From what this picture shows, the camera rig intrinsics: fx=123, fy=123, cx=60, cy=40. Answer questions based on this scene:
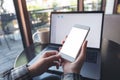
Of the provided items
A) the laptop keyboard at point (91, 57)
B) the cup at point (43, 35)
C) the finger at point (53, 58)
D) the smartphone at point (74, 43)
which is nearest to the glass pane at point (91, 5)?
the cup at point (43, 35)

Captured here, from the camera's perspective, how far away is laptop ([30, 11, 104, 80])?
0.75 metres

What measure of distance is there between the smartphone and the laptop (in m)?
0.12

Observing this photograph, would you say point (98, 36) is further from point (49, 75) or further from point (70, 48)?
point (49, 75)

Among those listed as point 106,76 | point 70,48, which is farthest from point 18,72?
point 106,76

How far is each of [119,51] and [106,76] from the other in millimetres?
369

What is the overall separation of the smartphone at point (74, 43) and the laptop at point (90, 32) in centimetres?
12

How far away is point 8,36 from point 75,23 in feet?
2.41

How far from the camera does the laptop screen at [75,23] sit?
920 mm

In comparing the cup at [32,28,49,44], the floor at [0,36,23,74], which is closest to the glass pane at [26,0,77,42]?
the cup at [32,28,49,44]

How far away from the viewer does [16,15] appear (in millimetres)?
1118

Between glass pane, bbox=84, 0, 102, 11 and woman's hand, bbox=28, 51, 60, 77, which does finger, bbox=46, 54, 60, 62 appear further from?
glass pane, bbox=84, 0, 102, 11

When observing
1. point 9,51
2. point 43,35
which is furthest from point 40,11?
point 9,51

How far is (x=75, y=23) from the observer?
0.98 metres

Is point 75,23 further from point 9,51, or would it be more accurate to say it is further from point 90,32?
point 9,51
